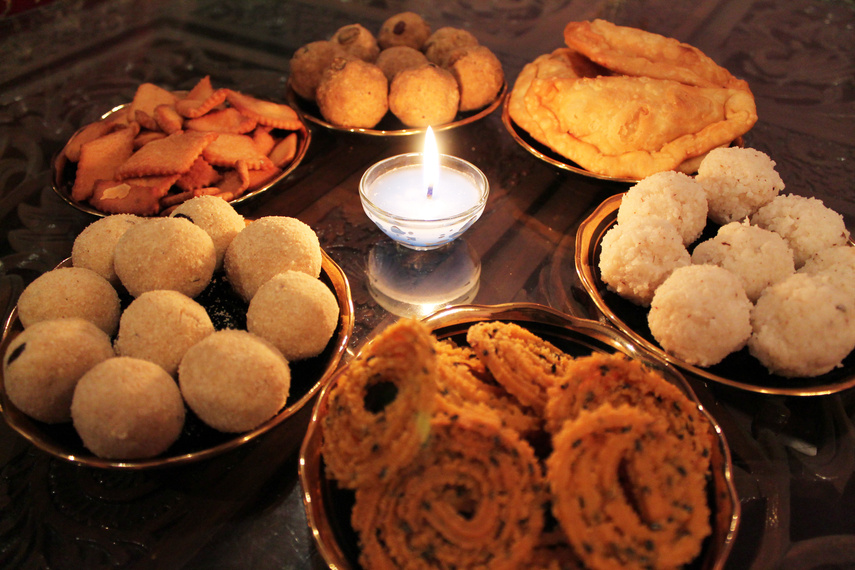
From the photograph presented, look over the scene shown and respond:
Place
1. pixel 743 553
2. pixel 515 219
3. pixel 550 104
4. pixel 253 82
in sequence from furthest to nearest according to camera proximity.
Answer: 1. pixel 253 82
2. pixel 550 104
3. pixel 515 219
4. pixel 743 553

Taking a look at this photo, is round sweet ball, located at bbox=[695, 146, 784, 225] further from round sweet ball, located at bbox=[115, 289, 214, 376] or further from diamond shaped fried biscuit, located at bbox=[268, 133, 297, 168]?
round sweet ball, located at bbox=[115, 289, 214, 376]

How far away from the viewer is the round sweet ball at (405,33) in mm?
2534

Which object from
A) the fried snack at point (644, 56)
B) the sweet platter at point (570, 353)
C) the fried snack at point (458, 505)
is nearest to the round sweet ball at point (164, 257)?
the sweet platter at point (570, 353)

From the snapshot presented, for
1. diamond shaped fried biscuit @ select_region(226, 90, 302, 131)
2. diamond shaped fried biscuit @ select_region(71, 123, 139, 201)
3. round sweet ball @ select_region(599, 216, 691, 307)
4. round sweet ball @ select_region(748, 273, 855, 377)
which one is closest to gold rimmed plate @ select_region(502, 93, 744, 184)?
round sweet ball @ select_region(599, 216, 691, 307)

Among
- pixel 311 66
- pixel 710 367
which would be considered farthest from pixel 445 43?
pixel 710 367

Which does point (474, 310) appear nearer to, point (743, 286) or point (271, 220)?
point (271, 220)

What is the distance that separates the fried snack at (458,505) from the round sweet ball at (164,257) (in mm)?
728

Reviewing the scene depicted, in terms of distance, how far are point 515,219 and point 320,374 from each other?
3.33ft

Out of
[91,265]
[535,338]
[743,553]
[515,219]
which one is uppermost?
[91,265]

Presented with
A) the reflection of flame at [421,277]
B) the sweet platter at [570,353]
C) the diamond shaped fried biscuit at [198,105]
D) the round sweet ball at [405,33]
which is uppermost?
the round sweet ball at [405,33]

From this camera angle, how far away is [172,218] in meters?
1.40

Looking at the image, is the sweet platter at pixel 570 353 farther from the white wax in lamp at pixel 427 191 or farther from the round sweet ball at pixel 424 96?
the round sweet ball at pixel 424 96

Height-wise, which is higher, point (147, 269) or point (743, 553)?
point (147, 269)

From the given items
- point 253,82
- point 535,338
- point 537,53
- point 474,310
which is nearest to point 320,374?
point 474,310
